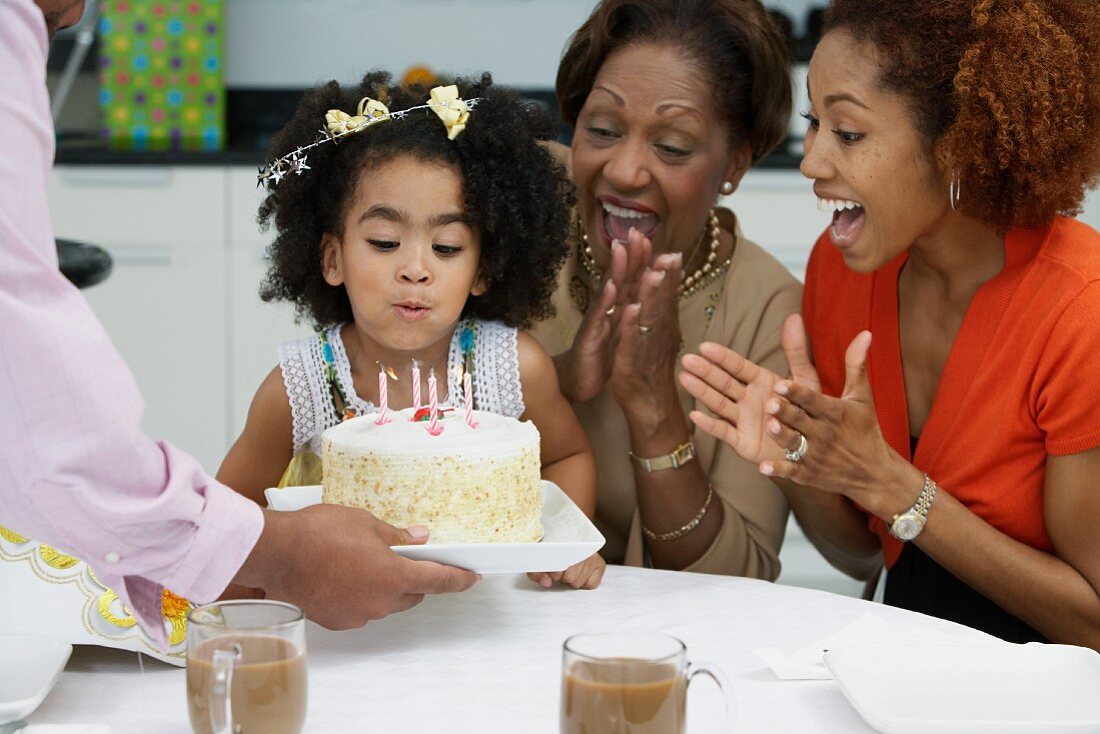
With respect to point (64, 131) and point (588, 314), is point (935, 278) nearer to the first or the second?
point (588, 314)

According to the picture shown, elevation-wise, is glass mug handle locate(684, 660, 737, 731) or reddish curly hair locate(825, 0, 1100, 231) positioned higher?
reddish curly hair locate(825, 0, 1100, 231)

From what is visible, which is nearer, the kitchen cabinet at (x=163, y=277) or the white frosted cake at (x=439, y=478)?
the white frosted cake at (x=439, y=478)

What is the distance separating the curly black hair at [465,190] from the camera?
1.97m

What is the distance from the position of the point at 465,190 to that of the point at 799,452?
62 cm

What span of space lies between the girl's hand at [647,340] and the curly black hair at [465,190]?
166mm

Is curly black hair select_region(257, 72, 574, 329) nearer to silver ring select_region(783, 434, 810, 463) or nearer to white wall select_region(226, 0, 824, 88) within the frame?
silver ring select_region(783, 434, 810, 463)

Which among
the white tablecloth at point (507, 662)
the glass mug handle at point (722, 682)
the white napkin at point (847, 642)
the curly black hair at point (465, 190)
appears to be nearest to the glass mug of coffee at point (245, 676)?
the white tablecloth at point (507, 662)

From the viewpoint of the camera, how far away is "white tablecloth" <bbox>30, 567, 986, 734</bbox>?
1271mm

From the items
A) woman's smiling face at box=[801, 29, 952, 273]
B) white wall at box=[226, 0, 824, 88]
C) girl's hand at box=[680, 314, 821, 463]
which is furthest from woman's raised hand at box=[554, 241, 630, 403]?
white wall at box=[226, 0, 824, 88]

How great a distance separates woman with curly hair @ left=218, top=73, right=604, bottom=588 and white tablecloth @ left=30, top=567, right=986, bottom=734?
402 mm

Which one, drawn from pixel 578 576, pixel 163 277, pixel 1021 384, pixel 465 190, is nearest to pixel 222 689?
pixel 578 576

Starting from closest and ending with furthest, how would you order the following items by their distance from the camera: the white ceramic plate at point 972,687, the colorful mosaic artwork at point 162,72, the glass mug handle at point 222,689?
1. the glass mug handle at point 222,689
2. the white ceramic plate at point 972,687
3. the colorful mosaic artwork at point 162,72

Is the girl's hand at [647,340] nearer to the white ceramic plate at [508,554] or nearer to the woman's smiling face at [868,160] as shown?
the woman's smiling face at [868,160]

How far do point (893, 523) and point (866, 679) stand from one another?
610mm
